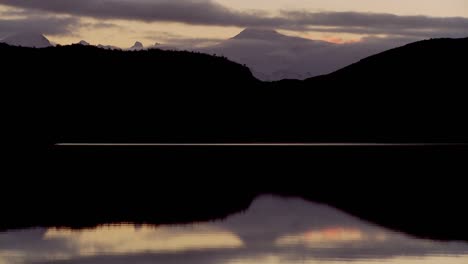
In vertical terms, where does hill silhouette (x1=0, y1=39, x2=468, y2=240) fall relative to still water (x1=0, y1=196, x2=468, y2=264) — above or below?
below

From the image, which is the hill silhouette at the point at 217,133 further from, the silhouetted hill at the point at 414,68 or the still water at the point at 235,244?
the still water at the point at 235,244

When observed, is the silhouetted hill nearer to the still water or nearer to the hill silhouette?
the hill silhouette

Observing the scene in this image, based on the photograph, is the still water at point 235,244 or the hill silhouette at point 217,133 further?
the hill silhouette at point 217,133

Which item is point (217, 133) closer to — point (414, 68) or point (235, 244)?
point (414, 68)

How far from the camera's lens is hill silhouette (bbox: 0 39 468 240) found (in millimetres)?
38125

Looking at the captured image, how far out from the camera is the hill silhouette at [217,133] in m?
38.1

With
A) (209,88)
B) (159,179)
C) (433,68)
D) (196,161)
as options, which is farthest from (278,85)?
(159,179)

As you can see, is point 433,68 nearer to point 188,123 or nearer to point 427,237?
point 188,123

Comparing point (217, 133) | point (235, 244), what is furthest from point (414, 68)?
point (235, 244)

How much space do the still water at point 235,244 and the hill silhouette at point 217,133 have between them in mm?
1946

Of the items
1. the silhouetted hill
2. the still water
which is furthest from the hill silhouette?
the still water

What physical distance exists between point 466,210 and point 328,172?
2023cm

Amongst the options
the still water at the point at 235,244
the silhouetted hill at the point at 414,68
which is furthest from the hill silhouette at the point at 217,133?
the still water at the point at 235,244

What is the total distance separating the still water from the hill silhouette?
1.95 metres
